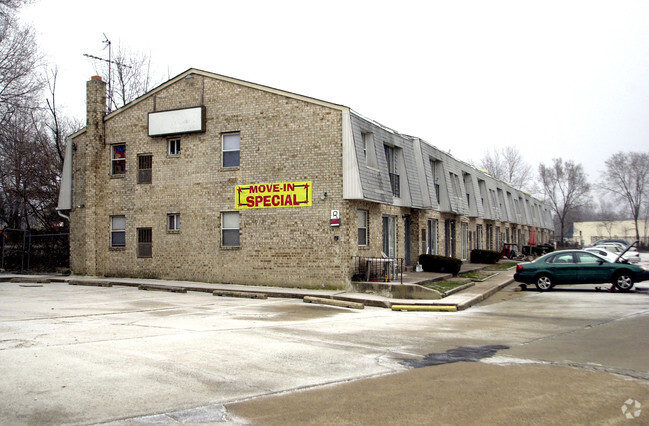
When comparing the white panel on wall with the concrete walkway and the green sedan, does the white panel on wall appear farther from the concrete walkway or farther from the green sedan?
the green sedan

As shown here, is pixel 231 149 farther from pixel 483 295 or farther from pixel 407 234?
pixel 483 295

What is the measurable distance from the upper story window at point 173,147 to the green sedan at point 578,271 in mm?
14541

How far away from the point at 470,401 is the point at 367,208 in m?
15.8

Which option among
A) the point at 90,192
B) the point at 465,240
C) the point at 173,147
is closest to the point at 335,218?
the point at 173,147

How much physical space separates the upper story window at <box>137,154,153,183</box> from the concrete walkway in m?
4.30

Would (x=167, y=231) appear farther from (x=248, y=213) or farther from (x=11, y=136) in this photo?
(x=11, y=136)

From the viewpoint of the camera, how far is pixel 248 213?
22.5m

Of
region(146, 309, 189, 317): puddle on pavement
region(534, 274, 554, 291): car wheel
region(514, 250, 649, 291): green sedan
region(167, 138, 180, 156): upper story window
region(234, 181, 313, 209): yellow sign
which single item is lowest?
region(146, 309, 189, 317): puddle on pavement

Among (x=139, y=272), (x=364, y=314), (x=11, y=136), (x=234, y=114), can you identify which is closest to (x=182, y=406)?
(x=364, y=314)

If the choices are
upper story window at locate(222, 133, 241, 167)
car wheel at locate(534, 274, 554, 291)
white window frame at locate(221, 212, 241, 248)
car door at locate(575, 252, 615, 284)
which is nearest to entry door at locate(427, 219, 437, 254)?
car wheel at locate(534, 274, 554, 291)

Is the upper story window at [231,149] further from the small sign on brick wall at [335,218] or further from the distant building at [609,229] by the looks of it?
the distant building at [609,229]

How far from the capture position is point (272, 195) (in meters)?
22.0

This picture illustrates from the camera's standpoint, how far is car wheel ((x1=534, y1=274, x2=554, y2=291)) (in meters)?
21.5

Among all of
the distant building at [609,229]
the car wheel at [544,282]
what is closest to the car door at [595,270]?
the car wheel at [544,282]
